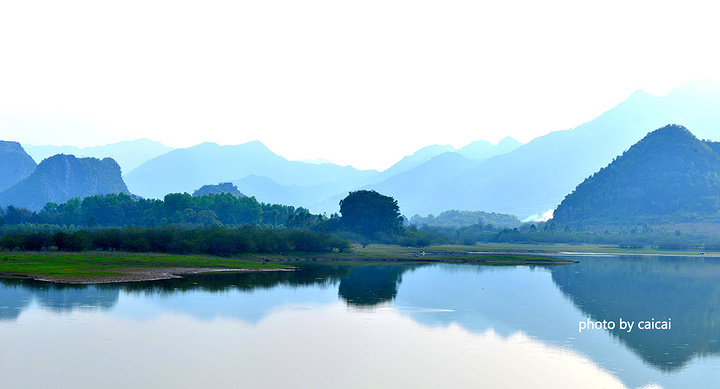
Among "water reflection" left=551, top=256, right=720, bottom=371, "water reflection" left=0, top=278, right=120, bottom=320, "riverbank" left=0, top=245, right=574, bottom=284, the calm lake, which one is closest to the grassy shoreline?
"riverbank" left=0, top=245, right=574, bottom=284

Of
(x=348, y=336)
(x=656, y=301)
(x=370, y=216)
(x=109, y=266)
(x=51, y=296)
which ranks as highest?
(x=370, y=216)

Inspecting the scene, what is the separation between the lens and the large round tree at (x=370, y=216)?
188 metres

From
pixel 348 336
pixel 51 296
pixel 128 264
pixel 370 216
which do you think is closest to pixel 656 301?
pixel 348 336

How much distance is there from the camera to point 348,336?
164 feet

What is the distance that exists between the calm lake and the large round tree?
103374mm

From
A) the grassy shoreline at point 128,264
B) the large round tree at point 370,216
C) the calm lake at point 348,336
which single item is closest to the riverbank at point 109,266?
the grassy shoreline at point 128,264

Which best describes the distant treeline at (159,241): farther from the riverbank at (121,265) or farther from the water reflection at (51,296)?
the water reflection at (51,296)

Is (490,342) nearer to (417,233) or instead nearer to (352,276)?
(352,276)

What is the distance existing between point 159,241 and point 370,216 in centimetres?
8463

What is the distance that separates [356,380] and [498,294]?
139 ft

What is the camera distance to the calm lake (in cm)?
3797

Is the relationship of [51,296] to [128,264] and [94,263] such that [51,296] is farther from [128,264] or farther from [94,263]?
[128,264]

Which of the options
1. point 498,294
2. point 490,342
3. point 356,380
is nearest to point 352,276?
point 498,294

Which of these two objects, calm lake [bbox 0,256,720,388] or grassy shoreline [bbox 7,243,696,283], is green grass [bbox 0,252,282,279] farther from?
calm lake [bbox 0,256,720,388]
